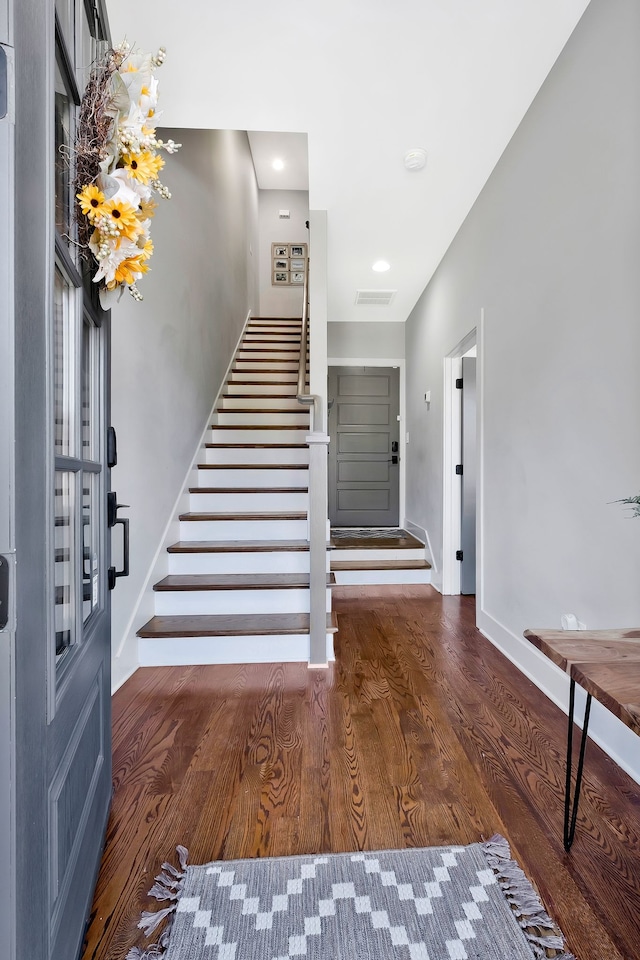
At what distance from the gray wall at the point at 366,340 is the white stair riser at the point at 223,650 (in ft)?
11.9

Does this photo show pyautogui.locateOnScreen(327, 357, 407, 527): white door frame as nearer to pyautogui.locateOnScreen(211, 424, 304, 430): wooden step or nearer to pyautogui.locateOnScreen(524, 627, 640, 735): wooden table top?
pyautogui.locateOnScreen(211, 424, 304, 430): wooden step

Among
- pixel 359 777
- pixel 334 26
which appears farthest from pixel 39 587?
pixel 334 26

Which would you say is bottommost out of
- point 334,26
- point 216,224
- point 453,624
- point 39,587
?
point 453,624

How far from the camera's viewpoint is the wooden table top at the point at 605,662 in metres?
0.82

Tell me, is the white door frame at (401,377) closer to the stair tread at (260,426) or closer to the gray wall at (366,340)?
the gray wall at (366,340)

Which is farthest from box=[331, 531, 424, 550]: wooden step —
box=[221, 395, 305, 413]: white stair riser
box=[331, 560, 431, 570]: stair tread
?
box=[221, 395, 305, 413]: white stair riser

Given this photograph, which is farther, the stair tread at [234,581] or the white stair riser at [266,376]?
the white stair riser at [266,376]

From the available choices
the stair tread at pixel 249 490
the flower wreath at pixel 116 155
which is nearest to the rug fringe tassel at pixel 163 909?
the flower wreath at pixel 116 155

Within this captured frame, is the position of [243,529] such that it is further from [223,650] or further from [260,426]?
[260,426]

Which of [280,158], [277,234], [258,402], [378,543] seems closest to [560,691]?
[378,543]

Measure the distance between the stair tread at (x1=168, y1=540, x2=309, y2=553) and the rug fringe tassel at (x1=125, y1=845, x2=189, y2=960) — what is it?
5.44 feet

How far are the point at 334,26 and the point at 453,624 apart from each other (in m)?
3.02

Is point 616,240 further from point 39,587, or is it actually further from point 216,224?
point 216,224

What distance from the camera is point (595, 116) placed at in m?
1.67
